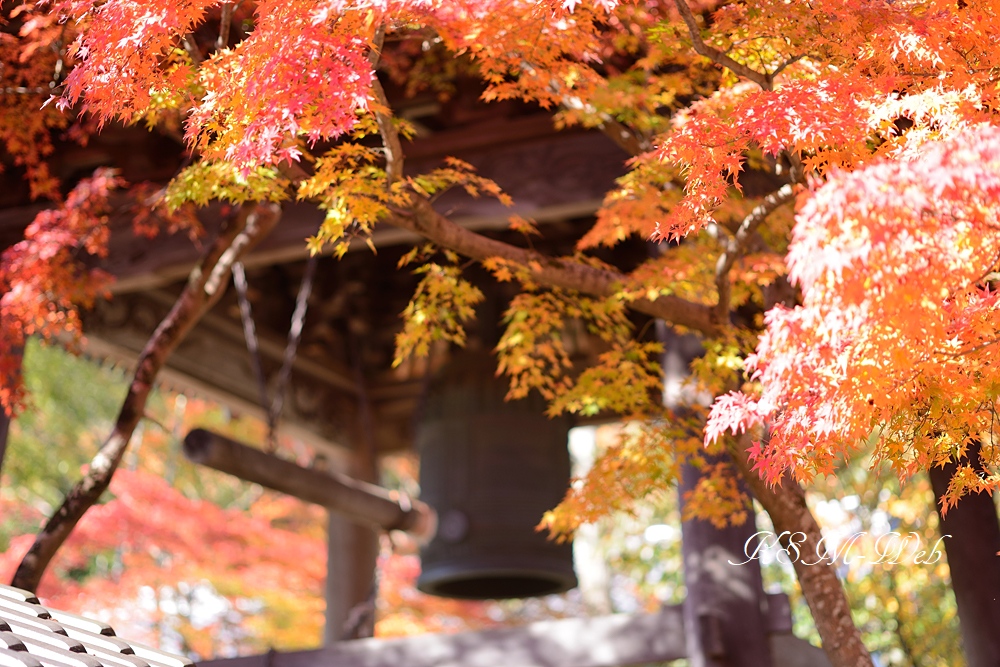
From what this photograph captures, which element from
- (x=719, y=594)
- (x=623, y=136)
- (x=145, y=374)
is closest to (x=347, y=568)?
(x=145, y=374)

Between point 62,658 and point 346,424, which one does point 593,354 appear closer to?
point 346,424

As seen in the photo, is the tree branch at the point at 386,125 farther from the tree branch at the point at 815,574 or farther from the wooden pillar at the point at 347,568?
the wooden pillar at the point at 347,568

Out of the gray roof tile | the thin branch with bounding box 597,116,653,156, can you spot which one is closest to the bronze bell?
the thin branch with bounding box 597,116,653,156

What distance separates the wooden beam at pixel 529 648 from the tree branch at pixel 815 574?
153cm

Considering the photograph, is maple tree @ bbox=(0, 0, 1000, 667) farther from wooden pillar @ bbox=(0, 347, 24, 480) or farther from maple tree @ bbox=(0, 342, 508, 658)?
maple tree @ bbox=(0, 342, 508, 658)

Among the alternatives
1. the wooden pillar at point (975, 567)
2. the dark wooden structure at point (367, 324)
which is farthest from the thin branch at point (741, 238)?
the wooden pillar at point (975, 567)

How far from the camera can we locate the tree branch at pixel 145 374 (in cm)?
545

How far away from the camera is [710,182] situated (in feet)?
12.4

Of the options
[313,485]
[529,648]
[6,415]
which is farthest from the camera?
[6,415]

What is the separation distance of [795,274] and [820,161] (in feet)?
3.95

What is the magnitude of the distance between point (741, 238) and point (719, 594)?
2277mm

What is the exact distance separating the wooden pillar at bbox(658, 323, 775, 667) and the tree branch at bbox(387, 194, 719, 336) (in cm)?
60

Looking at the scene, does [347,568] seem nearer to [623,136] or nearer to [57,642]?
[623,136]

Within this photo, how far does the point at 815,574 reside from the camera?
454cm
